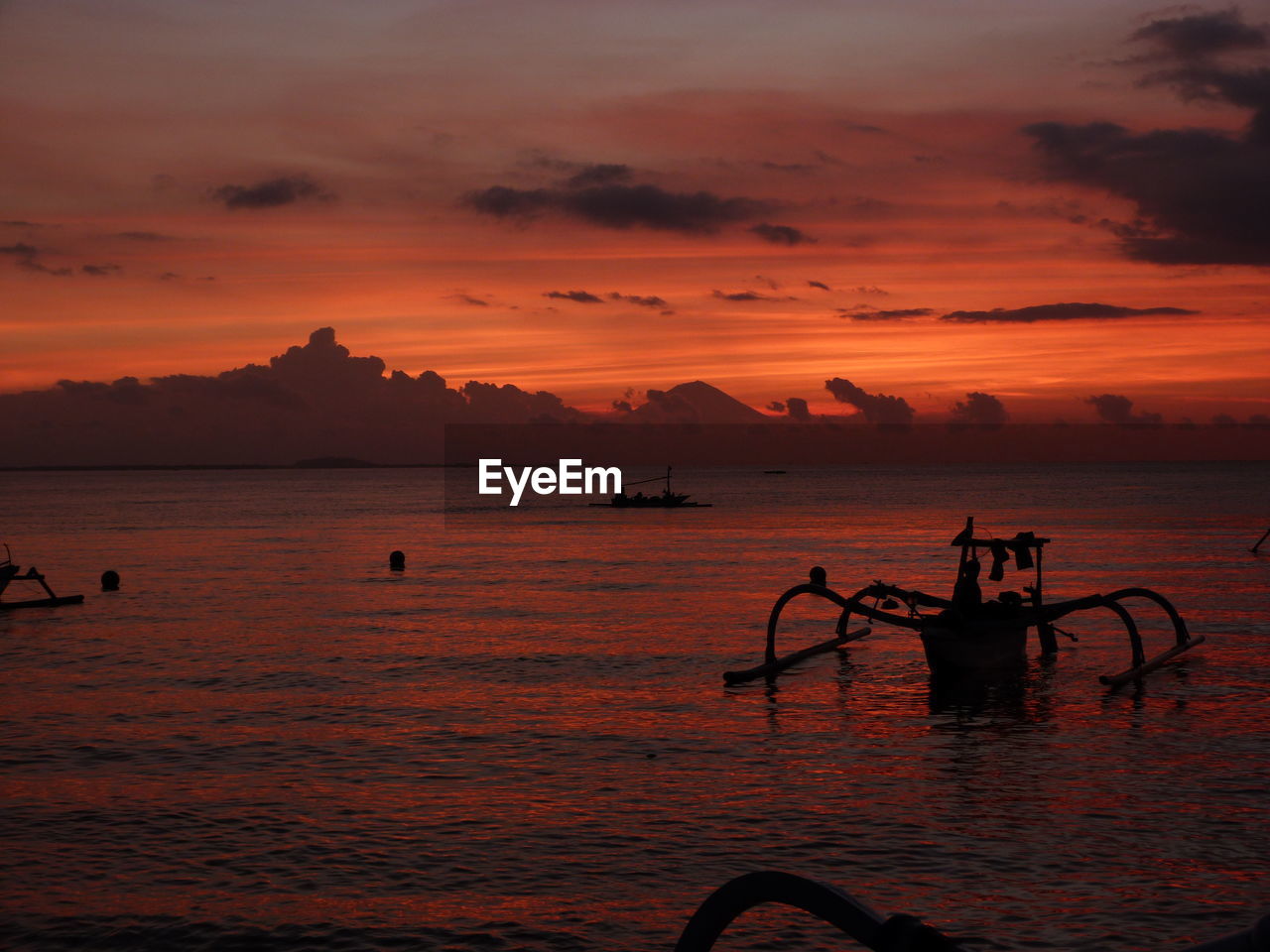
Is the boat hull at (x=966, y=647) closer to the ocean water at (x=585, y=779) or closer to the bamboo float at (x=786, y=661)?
the ocean water at (x=585, y=779)

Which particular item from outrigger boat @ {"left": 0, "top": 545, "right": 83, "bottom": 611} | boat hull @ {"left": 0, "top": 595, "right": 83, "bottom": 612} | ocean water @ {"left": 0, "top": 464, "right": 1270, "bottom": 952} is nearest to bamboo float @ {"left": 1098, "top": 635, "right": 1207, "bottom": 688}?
ocean water @ {"left": 0, "top": 464, "right": 1270, "bottom": 952}

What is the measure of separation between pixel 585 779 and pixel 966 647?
1281 centimetres

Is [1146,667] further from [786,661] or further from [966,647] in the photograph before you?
[786,661]

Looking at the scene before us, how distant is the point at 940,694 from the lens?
27.0 metres

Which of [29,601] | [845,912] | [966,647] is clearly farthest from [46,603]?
[845,912]

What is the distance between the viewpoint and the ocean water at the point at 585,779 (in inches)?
518

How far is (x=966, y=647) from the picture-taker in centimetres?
2802

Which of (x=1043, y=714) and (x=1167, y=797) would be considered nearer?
(x=1167, y=797)

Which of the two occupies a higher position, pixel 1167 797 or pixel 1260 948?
pixel 1260 948

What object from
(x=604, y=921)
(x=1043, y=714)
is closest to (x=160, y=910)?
(x=604, y=921)

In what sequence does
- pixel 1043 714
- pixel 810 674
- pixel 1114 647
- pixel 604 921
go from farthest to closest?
pixel 1114 647 < pixel 810 674 < pixel 1043 714 < pixel 604 921

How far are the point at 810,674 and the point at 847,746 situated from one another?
8.54 metres

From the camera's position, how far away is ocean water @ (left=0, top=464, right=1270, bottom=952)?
13.2 m

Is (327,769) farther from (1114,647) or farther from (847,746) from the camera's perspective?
(1114,647)
